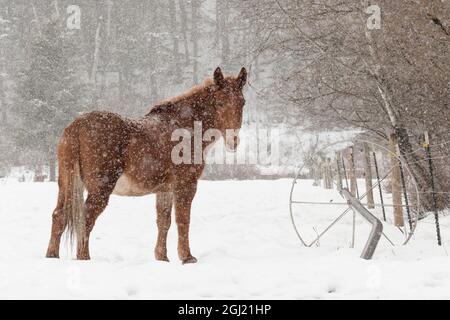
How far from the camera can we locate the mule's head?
6.07m

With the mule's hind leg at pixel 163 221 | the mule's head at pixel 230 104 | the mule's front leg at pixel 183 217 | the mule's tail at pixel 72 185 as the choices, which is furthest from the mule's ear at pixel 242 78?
the mule's tail at pixel 72 185

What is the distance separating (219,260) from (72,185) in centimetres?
207

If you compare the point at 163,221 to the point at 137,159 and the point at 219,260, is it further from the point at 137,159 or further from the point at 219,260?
the point at 137,159

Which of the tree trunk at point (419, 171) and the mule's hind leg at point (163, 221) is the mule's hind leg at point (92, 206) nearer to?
the mule's hind leg at point (163, 221)

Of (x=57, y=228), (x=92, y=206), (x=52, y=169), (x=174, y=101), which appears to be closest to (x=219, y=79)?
(x=174, y=101)

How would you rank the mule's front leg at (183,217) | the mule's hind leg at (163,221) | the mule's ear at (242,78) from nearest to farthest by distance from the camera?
the mule's front leg at (183,217) → the mule's ear at (242,78) → the mule's hind leg at (163,221)

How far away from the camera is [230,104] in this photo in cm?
612

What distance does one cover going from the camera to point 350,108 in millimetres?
10516

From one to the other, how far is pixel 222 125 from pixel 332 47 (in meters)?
3.89

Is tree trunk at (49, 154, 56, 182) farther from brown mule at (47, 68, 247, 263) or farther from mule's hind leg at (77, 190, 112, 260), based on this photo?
mule's hind leg at (77, 190, 112, 260)

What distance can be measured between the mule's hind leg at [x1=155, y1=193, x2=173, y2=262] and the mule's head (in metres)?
1.25

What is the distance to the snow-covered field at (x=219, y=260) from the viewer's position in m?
3.96

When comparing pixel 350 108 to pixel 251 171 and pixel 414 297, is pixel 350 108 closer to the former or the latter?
pixel 414 297

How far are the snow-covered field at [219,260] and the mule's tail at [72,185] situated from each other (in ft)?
1.38
